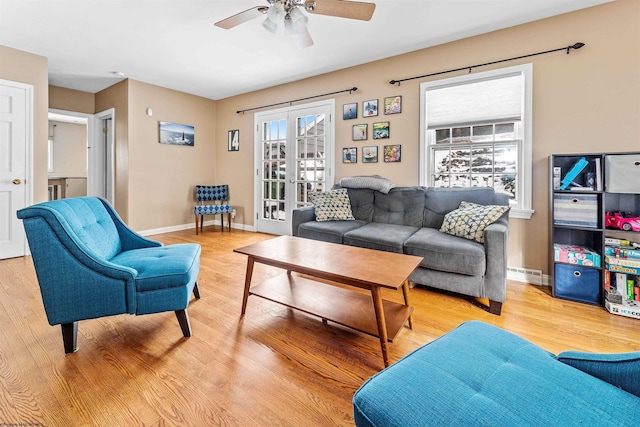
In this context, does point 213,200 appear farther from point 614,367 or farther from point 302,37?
point 614,367

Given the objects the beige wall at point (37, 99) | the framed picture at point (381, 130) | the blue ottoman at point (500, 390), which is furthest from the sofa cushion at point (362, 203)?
the beige wall at point (37, 99)

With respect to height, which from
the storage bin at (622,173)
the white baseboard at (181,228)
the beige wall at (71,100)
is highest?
the beige wall at (71,100)

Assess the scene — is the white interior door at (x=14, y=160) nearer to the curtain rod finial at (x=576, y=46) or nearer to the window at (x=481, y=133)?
the window at (x=481, y=133)

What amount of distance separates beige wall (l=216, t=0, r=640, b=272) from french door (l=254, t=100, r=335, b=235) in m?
1.06

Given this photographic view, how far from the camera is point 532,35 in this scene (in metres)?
2.88

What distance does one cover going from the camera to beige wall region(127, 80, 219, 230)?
4840 millimetres

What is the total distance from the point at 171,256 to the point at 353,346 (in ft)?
4.32

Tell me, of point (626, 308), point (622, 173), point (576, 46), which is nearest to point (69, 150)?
point (576, 46)

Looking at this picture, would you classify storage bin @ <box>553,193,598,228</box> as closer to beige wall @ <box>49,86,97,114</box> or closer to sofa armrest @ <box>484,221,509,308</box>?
sofa armrest @ <box>484,221,509,308</box>

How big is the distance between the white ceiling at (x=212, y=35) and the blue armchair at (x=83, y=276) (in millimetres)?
2117

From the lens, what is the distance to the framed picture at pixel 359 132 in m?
3.99

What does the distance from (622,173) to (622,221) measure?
1.25 ft

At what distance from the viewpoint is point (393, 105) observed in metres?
3.73

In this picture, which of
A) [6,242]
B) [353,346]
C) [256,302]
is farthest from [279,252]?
[6,242]
